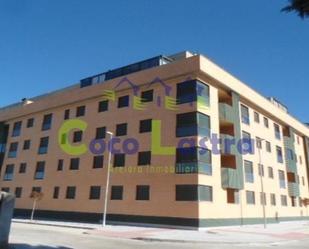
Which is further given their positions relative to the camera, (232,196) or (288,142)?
(288,142)

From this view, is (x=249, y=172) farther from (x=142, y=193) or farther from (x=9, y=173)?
(x=9, y=173)

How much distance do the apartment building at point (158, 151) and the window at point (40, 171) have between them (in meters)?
0.12

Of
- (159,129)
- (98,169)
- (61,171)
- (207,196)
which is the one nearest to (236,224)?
(207,196)

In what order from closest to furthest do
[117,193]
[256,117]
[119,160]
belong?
1. [117,193]
2. [119,160]
3. [256,117]

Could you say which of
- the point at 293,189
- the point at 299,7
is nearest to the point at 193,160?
the point at 299,7

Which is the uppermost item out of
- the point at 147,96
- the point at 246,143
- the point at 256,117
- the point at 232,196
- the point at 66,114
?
the point at 256,117

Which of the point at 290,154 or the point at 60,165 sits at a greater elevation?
the point at 290,154

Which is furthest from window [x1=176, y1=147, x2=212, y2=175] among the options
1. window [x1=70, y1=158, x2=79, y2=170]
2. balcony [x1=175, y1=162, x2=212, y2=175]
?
window [x1=70, y1=158, x2=79, y2=170]

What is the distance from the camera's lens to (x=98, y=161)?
103ft

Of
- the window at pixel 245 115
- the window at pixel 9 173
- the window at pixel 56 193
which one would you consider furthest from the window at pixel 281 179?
the window at pixel 9 173

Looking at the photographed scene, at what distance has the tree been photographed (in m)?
9.20

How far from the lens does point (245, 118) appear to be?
33531 millimetres

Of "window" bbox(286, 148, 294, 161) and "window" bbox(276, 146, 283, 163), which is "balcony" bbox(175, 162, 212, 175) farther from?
"window" bbox(286, 148, 294, 161)

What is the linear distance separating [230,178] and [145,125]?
834cm
